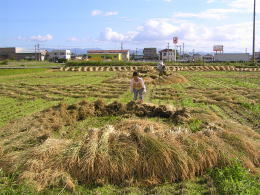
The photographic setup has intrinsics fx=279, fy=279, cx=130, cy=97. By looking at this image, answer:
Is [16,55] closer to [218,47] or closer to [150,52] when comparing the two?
[150,52]

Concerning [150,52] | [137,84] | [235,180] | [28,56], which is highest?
[150,52]

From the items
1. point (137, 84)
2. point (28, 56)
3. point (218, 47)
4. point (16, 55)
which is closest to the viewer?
point (137, 84)

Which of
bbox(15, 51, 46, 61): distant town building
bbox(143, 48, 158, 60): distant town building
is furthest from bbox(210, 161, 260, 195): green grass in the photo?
bbox(143, 48, 158, 60): distant town building

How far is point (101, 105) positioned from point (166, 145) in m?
4.84

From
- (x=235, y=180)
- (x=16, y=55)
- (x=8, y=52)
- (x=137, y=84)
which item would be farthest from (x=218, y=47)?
(x=235, y=180)

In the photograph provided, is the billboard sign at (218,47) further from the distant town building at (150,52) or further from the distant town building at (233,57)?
the distant town building at (150,52)

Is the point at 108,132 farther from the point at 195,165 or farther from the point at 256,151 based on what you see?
the point at 256,151

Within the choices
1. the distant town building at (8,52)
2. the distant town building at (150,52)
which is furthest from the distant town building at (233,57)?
the distant town building at (8,52)

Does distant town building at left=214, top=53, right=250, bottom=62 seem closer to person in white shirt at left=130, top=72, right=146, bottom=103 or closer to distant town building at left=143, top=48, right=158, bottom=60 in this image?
distant town building at left=143, top=48, right=158, bottom=60

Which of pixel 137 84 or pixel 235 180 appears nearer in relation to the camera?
pixel 235 180

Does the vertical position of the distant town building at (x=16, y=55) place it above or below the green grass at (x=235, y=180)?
above

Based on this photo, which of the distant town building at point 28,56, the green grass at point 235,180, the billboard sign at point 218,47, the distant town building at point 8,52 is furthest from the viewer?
the distant town building at point 28,56

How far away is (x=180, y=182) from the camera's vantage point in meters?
4.54

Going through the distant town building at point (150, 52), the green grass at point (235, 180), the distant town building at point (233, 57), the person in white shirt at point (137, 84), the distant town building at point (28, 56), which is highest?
the distant town building at point (150, 52)
